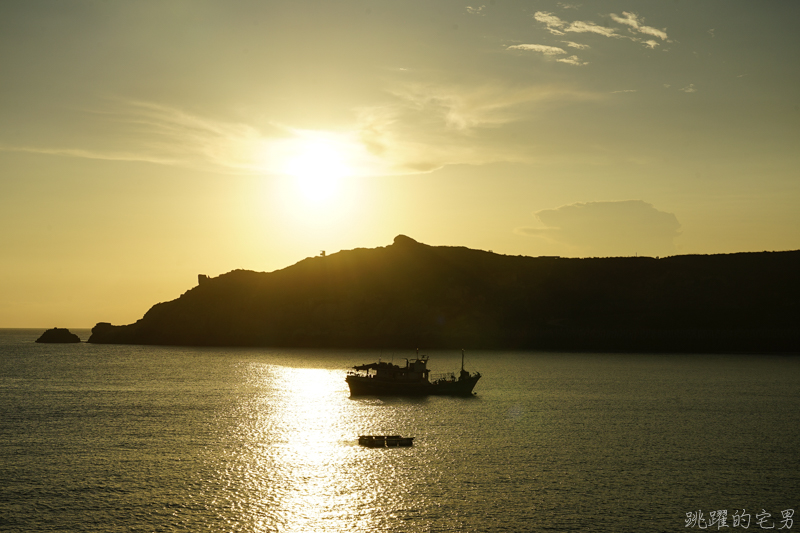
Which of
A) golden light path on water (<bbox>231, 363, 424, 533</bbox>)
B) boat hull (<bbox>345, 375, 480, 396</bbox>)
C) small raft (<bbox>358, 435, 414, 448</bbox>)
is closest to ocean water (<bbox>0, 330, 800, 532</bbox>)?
golden light path on water (<bbox>231, 363, 424, 533</bbox>)

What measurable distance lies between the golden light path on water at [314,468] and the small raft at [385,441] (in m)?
1.09

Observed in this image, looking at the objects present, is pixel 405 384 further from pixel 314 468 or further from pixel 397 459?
pixel 314 468

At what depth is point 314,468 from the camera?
183 ft

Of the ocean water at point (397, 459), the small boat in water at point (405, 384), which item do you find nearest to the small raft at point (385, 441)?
the ocean water at point (397, 459)

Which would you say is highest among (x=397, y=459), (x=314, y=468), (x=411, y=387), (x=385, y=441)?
(x=411, y=387)

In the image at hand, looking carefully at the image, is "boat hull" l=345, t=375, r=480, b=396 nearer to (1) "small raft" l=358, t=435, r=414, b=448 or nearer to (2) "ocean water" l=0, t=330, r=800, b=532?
(2) "ocean water" l=0, t=330, r=800, b=532

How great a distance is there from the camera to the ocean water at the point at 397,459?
139 ft


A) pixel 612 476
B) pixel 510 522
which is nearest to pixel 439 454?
pixel 612 476

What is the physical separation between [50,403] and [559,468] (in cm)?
7741

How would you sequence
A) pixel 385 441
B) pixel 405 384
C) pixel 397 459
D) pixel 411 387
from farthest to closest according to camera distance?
1. pixel 405 384
2. pixel 411 387
3. pixel 385 441
4. pixel 397 459

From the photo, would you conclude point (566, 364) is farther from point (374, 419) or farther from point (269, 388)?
point (374, 419)

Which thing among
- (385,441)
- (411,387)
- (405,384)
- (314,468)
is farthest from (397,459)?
(405,384)

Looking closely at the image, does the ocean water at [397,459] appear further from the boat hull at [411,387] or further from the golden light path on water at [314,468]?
the boat hull at [411,387]

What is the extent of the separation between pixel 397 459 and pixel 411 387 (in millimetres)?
48050
